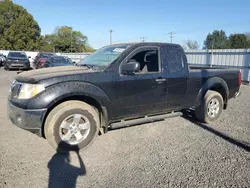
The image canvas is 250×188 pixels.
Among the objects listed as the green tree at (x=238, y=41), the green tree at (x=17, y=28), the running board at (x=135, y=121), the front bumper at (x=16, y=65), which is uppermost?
the green tree at (x=17, y=28)

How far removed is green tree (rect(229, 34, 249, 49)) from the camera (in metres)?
50.8

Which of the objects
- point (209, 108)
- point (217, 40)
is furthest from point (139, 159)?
point (217, 40)

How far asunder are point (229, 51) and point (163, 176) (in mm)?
13525

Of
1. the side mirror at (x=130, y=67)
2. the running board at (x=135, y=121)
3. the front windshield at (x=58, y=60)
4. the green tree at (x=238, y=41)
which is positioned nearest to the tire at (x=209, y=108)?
the running board at (x=135, y=121)

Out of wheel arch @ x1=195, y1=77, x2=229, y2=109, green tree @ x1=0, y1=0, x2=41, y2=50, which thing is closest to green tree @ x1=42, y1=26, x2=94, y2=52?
green tree @ x1=0, y1=0, x2=41, y2=50

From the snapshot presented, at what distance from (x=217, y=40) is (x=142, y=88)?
6127cm

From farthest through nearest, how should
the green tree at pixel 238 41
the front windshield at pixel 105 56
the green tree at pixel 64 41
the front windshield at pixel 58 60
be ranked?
the green tree at pixel 64 41, the green tree at pixel 238 41, the front windshield at pixel 58 60, the front windshield at pixel 105 56

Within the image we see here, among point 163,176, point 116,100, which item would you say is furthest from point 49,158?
point 163,176

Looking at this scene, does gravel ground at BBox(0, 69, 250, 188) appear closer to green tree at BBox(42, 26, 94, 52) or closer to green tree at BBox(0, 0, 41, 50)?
green tree at BBox(0, 0, 41, 50)

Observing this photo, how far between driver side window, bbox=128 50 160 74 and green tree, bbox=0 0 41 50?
197 ft

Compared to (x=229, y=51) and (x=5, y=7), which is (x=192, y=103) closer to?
(x=229, y=51)

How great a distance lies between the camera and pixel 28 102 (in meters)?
3.60

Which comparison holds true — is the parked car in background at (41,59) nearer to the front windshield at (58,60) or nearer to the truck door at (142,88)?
the front windshield at (58,60)

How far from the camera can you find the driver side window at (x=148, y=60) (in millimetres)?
4766
